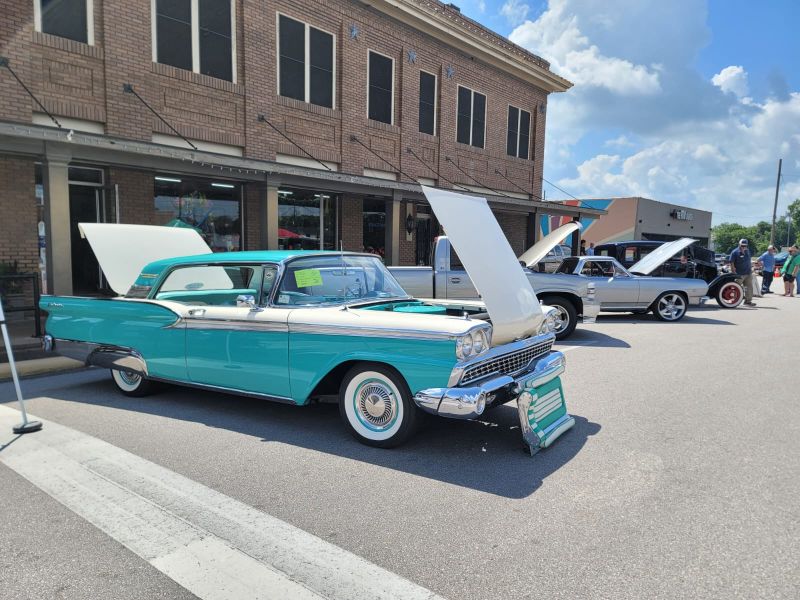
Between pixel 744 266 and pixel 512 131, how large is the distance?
385 inches

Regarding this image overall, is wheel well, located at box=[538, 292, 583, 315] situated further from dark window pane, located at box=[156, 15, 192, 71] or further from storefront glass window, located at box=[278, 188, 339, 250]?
dark window pane, located at box=[156, 15, 192, 71]

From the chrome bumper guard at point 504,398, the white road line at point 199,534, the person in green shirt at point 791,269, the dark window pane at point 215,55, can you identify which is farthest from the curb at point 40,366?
the person in green shirt at point 791,269

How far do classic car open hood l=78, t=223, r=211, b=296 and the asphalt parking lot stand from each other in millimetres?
1334

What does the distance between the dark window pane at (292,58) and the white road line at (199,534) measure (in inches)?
455

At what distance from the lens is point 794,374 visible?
6.99 metres

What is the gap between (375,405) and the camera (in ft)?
14.0

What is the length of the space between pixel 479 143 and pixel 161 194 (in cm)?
1174

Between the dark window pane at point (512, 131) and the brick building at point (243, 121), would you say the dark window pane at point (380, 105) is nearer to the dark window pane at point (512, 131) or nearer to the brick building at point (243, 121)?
the brick building at point (243, 121)

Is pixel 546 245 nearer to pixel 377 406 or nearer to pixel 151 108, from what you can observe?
pixel 377 406

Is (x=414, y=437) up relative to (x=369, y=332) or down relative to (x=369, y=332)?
down

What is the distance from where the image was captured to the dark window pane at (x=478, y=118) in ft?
63.8

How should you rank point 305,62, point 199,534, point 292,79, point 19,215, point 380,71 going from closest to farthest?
point 199,534 < point 19,215 < point 292,79 < point 305,62 < point 380,71

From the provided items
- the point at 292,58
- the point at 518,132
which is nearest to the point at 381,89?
the point at 292,58

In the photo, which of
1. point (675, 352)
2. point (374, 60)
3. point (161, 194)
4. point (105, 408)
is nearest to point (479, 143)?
point (374, 60)
